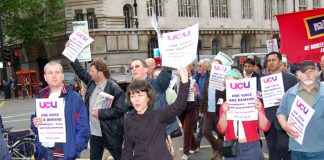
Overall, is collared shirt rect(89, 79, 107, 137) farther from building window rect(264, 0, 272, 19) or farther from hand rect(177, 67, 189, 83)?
building window rect(264, 0, 272, 19)

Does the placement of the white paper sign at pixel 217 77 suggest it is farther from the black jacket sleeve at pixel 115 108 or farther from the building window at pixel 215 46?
the building window at pixel 215 46

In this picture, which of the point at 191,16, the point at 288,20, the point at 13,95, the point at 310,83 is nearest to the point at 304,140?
the point at 310,83

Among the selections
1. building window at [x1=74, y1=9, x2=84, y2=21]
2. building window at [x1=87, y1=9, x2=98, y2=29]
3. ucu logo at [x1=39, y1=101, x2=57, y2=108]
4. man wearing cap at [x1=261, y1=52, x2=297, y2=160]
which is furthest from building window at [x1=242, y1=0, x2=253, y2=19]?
ucu logo at [x1=39, y1=101, x2=57, y2=108]

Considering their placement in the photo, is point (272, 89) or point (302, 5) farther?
point (302, 5)

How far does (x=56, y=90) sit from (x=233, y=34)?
4490 cm

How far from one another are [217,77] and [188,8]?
3770cm

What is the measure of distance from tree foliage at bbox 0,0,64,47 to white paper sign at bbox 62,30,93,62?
29597 mm

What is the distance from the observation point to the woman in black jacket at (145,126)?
4.02m

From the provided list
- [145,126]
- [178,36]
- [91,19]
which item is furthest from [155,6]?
[145,126]

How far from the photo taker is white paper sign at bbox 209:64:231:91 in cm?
752

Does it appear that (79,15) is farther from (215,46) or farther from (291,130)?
(291,130)

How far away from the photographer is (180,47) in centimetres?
467

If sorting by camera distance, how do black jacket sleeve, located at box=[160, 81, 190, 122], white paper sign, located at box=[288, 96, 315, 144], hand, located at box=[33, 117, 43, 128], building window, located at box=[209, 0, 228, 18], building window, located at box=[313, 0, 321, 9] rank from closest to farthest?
1. black jacket sleeve, located at box=[160, 81, 190, 122]
2. white paper sign, located at box=[288, 96, 315, 144]
3. hand, located at box=[33, 117, 43, 128]
4. building window, located at box=[209, 0, 228, 18]
5. building window, located at box=[313, 0, 321, 9]

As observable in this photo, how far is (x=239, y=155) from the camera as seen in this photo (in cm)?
488
